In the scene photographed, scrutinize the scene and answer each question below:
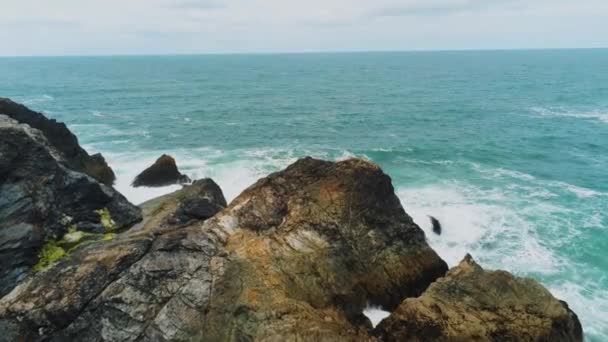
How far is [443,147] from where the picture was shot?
193 ft

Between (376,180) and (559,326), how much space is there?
10.8 m

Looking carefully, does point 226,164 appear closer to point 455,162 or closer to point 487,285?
Answer: point 455,162

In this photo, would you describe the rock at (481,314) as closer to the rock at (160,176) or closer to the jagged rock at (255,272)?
the jagged rock at (255,272)

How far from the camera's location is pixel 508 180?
4588 centimetres

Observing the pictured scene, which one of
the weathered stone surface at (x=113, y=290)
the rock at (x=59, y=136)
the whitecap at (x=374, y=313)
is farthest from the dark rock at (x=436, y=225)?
the rock at (x=59, y=136)

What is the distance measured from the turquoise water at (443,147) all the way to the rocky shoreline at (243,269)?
8.62 metres

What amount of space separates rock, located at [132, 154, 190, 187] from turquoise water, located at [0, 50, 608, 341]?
1390mm

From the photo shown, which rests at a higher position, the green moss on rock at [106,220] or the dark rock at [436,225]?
the green moss on rock at [106,220]

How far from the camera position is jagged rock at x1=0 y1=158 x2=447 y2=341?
16.9 meters

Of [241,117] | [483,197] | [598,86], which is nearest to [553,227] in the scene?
[483,197]

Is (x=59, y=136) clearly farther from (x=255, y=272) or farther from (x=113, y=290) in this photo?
(x=255, y=272)

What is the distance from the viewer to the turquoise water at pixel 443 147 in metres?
32.2

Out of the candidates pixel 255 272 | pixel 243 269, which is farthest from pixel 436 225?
pixel 243 269

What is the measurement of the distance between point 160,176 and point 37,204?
18.1 metres
